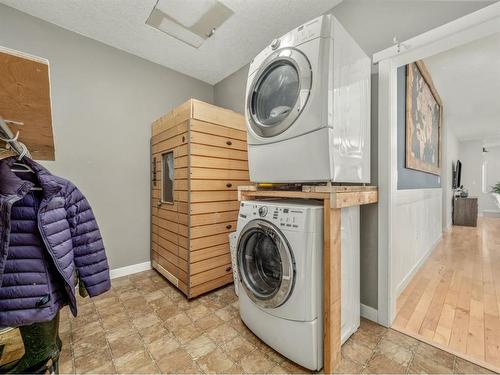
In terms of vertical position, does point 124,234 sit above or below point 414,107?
below

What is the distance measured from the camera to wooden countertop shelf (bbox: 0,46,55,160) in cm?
70

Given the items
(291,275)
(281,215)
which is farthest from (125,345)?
(281,215)

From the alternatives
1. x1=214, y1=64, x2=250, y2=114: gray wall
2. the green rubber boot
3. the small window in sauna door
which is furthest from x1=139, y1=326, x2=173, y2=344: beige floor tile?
x1=214, y1=64, x2=250, y2=114: gray wall

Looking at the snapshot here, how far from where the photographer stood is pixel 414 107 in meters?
2.32

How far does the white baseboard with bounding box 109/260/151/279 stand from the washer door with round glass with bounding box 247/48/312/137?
2154 mm

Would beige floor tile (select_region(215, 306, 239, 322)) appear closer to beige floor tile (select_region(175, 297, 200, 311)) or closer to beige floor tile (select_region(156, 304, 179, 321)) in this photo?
beige floor tile (select_region(175, 297, 200, 311))

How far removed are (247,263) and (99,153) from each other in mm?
2015

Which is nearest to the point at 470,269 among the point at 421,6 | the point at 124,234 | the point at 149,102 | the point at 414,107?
the point at 414,107

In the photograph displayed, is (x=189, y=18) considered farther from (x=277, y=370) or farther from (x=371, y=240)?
(x=277, y=370)

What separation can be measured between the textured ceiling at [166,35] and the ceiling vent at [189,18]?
57mm

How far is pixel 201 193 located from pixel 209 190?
3.4 inches

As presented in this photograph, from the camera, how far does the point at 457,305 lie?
183cm

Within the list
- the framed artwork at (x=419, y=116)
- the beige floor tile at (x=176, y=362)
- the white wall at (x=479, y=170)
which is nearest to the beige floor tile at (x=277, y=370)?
the beige floor tile at (x=176, y=362)

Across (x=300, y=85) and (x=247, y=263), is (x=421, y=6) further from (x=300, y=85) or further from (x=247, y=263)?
(x=247, y=263)
